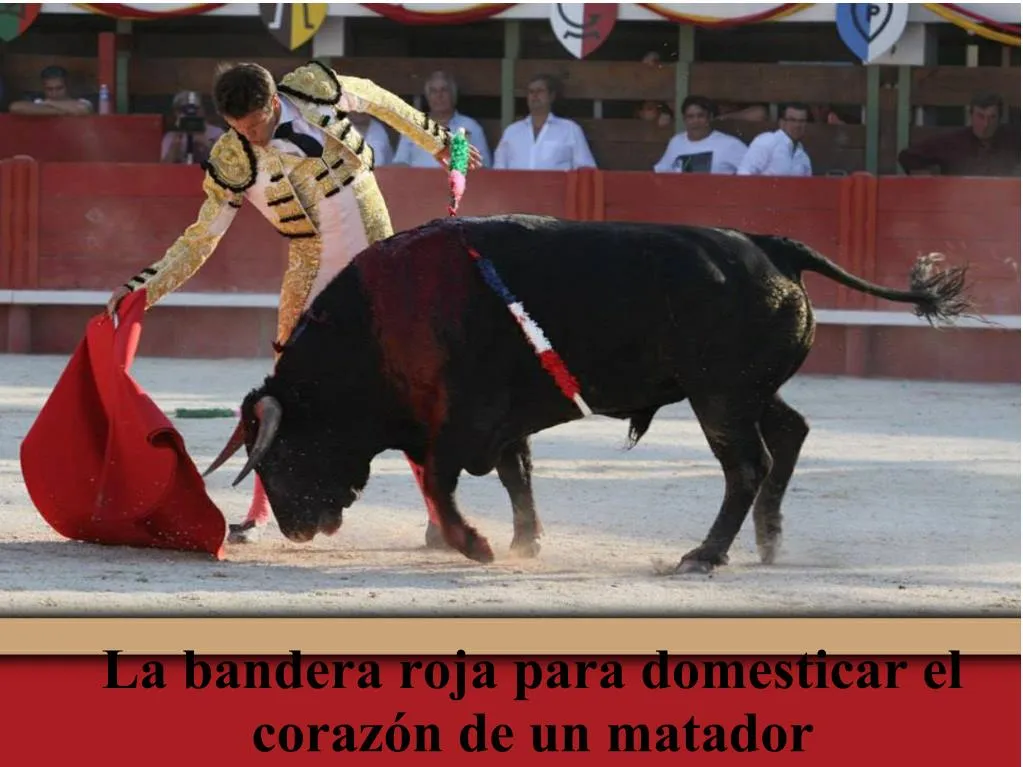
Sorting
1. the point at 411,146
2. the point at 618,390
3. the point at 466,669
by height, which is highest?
the point at 411,146

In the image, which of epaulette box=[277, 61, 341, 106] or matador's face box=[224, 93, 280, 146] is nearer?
matador's face box=[224, 93, 280, 146]

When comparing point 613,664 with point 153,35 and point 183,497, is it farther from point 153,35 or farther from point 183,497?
point 153,35

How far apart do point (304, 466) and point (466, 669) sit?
122 centimetres

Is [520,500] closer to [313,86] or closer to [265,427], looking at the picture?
[265,427]

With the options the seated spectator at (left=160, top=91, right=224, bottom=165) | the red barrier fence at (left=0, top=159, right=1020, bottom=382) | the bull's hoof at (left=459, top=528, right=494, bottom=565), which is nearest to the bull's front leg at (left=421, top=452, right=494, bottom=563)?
the bull's hoof at (left=459, top=528, right=494, bottom=565)

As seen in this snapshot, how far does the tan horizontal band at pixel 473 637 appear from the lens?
12.4 ft

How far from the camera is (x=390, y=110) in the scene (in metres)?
5.01

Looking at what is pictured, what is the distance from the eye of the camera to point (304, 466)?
487 cm

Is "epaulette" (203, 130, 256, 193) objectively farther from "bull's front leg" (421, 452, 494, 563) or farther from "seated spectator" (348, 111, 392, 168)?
"seated spectator" (348, 111, 392, 168)

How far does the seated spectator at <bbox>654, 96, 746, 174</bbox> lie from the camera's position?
383 inches

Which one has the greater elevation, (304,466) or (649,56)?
(649,56)

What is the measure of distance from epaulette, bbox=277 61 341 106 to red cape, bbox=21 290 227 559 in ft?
1.93

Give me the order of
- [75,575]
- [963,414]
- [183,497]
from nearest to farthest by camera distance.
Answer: [75,575]
[183,497]
[963,414]

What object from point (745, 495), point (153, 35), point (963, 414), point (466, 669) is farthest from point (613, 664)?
point (153, 35)
